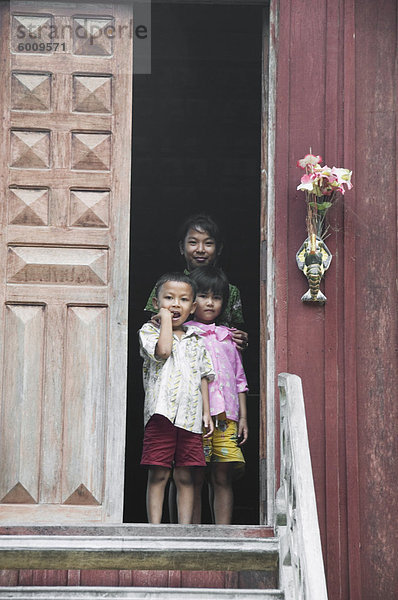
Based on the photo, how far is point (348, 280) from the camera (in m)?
5.93

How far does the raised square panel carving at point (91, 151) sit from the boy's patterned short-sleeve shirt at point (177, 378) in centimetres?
105

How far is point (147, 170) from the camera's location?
1040 cm

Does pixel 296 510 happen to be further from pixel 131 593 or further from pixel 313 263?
pixel 313 263

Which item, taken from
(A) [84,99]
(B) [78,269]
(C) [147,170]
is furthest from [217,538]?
(C) [147,170]

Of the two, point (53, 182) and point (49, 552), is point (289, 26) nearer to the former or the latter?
point (53, 182)

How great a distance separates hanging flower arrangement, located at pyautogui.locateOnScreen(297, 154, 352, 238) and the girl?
80 cm

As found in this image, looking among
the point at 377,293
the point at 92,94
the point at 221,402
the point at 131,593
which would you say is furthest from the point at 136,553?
the point at 92,94

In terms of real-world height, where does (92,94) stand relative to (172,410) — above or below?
above

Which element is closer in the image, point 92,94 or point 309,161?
point 309,161

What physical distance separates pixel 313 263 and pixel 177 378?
104 centimetres

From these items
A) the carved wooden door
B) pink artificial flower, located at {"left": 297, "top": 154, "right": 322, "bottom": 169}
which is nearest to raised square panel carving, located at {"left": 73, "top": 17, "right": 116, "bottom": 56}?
the carved wooden door

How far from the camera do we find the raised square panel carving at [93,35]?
626cm

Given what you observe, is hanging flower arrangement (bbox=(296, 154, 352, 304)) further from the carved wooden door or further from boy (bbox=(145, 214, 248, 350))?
the carved wooden door

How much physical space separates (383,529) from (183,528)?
1177 millimetres
